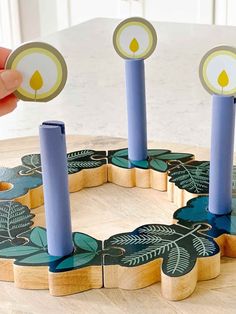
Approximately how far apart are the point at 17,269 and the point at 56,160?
14 centimetres

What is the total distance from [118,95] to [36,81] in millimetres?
939

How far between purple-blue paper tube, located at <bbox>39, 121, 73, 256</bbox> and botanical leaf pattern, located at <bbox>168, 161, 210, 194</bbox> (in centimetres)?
27

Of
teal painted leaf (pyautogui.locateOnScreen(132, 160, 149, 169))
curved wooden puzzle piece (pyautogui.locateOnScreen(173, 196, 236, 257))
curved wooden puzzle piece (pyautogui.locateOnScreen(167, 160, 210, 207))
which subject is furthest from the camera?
teal painted leaf (pyautogui.locateOnScreen(132, 160, 149, 169))

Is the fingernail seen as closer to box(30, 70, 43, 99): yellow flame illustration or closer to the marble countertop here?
box(30, 70, 43, 99): yellow flame illustration

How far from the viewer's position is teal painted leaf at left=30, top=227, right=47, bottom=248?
85 centimetres

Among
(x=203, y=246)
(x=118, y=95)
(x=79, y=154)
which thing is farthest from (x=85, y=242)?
(x=118, y=95)

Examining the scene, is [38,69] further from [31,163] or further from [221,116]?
[31,163]

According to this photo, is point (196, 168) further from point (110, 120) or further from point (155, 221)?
point (110, 120)

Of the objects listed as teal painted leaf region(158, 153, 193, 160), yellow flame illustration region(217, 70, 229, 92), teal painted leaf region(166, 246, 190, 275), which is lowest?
teal painted leaf region(166, 246, 190, 275)

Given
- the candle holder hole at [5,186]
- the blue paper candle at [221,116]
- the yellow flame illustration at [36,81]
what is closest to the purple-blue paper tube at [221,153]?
the blue paper candle at [221,116]

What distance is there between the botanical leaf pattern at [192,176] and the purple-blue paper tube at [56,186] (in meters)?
0.27

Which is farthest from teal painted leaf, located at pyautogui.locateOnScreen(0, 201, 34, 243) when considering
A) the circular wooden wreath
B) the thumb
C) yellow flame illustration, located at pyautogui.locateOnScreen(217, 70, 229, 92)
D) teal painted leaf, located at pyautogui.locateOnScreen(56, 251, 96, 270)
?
yellow flame illustration, located at pyautogui.locateOnScreen(217, 70, 229, 92)

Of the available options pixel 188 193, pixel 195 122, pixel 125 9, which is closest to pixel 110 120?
pixel 195 122

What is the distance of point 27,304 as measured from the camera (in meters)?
0.77
